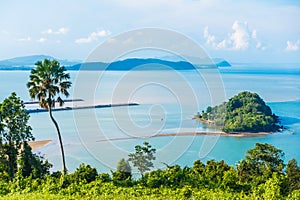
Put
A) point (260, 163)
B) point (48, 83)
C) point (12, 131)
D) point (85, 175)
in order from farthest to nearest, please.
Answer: point (260, 163) → point (12, 131) → point (48, 83) → point (85, 175)

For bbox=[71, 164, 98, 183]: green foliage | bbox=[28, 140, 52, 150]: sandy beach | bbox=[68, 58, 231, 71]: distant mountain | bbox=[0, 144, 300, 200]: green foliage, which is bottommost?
bbox=[0, 144, 300, 200]: green foliage

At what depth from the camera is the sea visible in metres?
10.4

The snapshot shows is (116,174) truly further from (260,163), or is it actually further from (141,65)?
(260,163)

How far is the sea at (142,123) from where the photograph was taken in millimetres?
10367

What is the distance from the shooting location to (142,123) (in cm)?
1734

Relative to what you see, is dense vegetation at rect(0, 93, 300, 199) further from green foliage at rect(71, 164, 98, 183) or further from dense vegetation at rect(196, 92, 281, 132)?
dense vegetation at rect(196, 92, 281, 132)

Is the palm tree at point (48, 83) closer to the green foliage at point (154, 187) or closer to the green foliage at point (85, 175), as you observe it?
the green foliage at point (85, 175)

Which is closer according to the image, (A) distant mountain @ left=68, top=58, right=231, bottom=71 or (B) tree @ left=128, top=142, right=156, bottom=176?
(A) distant mountain @ left=68, top=58, right=231, bottom=71

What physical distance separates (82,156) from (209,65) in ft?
25.8

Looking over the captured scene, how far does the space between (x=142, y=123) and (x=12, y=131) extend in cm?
866

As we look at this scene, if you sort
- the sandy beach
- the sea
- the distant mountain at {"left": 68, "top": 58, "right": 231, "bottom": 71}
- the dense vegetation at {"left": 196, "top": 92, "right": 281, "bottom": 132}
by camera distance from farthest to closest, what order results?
the dense vegetation at {"left": 196, "top": 92, "right": 281, "bottom": 132}
the sandy beach
the sea
the distant mountain at {"left": 68, "top": 58, "right": 231, "bottom": 71}

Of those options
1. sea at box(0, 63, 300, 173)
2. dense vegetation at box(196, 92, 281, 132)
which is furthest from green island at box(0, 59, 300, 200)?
dense vegetation at box(196, 92, 281, 132)

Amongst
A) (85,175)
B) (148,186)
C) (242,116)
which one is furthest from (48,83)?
(242,116)

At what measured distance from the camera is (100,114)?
19.2 meters
